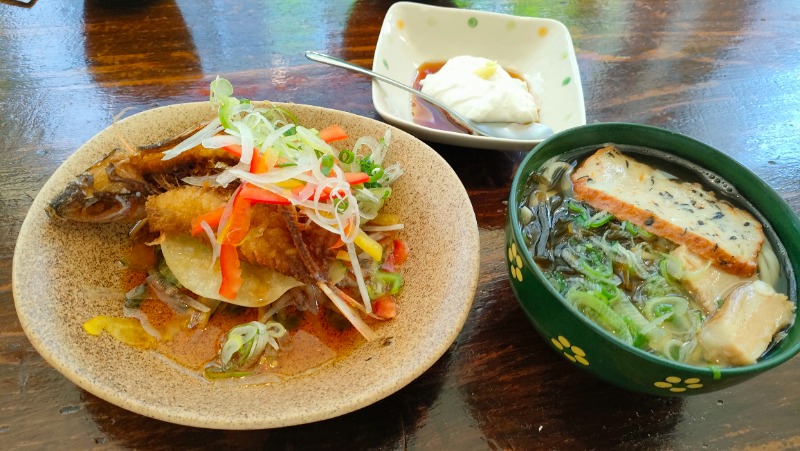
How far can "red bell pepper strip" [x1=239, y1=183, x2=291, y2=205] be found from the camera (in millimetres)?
1459

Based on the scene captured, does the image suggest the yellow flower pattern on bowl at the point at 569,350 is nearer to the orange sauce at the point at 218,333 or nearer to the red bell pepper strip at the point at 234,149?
the orange sauce at the point at 218,333

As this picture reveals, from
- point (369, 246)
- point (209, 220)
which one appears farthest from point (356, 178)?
point (209, 220)

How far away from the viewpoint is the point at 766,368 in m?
1.01

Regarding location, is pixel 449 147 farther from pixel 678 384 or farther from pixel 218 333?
pixel 678 384

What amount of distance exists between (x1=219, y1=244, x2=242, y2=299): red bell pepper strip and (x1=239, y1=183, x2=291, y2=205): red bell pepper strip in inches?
5.5

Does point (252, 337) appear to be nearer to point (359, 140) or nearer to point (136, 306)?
point (136, 306)

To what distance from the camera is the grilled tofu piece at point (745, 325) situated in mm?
1126

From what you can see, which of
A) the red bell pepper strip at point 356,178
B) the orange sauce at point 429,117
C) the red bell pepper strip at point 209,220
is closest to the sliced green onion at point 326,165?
the red bell pepper strip at point 356,178

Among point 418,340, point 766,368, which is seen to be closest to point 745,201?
point 766,368

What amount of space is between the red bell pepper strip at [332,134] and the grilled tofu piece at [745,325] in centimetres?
116

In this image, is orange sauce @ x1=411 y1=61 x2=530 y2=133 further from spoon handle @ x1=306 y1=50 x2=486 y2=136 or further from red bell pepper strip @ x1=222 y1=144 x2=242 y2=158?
red bell pepper strip @ x1=222 y1=144 x2=242 y2=158

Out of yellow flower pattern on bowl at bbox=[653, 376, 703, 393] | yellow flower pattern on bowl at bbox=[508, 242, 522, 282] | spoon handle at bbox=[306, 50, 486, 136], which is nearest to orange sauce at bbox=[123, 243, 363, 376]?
yellow flower pattern on bowl at bbox=[508, 242, 522, 282]

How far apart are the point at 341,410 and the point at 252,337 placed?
37cm

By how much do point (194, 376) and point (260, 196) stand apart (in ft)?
1.60
